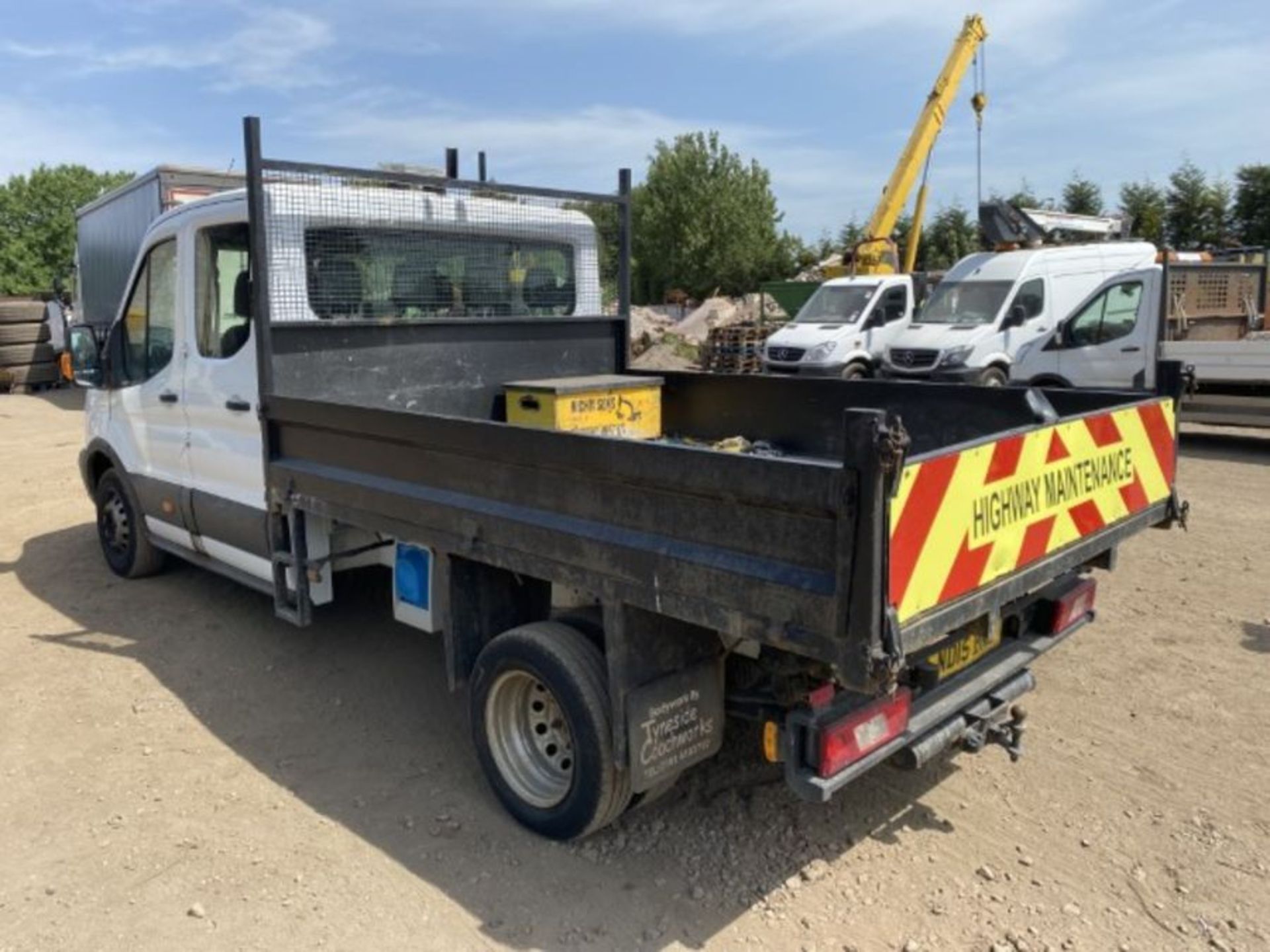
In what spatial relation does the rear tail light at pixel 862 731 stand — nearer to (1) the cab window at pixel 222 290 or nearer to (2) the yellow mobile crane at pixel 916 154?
(1) the cab window at pixel 222 290

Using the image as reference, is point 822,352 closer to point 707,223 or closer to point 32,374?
point 32,374

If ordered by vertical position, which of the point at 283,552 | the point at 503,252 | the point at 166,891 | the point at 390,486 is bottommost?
the point at 166,891

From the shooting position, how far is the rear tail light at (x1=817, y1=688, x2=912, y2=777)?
2.64m

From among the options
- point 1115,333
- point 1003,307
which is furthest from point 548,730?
point 1003,307

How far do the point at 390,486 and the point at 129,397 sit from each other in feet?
9.23

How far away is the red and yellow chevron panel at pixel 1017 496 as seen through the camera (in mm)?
2385

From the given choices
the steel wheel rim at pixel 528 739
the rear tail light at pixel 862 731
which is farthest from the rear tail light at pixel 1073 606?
the steel wheel rim at pixel 528 739

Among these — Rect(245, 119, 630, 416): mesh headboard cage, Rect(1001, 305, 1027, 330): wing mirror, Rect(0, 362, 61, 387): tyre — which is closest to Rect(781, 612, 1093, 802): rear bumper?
Rect(245, 119, 630, 416): mesh headboard cage

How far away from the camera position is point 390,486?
3691 millimetres

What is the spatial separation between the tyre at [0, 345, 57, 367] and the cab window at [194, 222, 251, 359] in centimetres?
1803

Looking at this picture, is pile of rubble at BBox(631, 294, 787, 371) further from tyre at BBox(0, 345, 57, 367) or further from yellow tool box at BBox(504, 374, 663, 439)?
yellow tool box at BBox(504, 374, 663, 439)

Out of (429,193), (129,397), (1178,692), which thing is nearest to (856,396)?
(1178,692)

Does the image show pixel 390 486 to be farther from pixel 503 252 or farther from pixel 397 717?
pixel 503 252

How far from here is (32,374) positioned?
19719 mm
